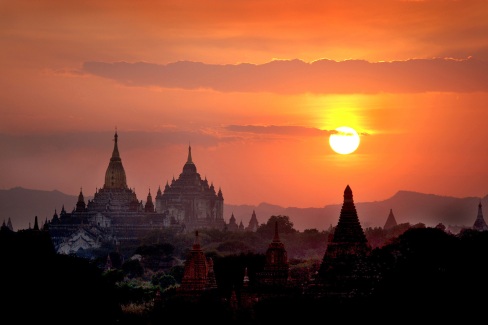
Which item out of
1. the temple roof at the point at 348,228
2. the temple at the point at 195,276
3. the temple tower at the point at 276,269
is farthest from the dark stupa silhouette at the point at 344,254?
the temple at the point at 195,276

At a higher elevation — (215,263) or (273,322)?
(215,263)

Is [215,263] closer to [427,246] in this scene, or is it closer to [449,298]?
[427,246]

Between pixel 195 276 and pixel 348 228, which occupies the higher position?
pixel 348 228

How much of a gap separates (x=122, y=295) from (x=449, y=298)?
49.4 metres

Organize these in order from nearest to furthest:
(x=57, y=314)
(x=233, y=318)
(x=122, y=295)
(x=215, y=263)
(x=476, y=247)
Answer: (x=233, y=318), (x=57, y=314), (x=476, y=247), (x=122, y=295), (x=215, y=263)

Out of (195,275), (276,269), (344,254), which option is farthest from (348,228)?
(195,275)

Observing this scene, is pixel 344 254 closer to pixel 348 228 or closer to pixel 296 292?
pixel 348 228

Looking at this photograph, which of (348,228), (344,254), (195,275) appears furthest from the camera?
(348,228)

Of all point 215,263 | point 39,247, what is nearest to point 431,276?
point 39,247

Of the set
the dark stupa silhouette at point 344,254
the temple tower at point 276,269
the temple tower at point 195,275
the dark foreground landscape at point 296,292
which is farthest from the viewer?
A: the temple tower at point 195,275

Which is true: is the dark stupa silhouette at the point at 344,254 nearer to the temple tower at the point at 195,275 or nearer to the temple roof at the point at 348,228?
the temple roof at the point at 348,228

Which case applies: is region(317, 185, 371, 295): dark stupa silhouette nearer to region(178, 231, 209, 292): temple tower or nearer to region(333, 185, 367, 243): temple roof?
region(333, 185, 367, 243): temple roof

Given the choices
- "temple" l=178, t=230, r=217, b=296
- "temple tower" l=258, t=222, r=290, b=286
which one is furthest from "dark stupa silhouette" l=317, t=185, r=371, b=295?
"temple" l=178, t=230, r=217, b=296

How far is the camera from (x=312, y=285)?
90688 millimetres
